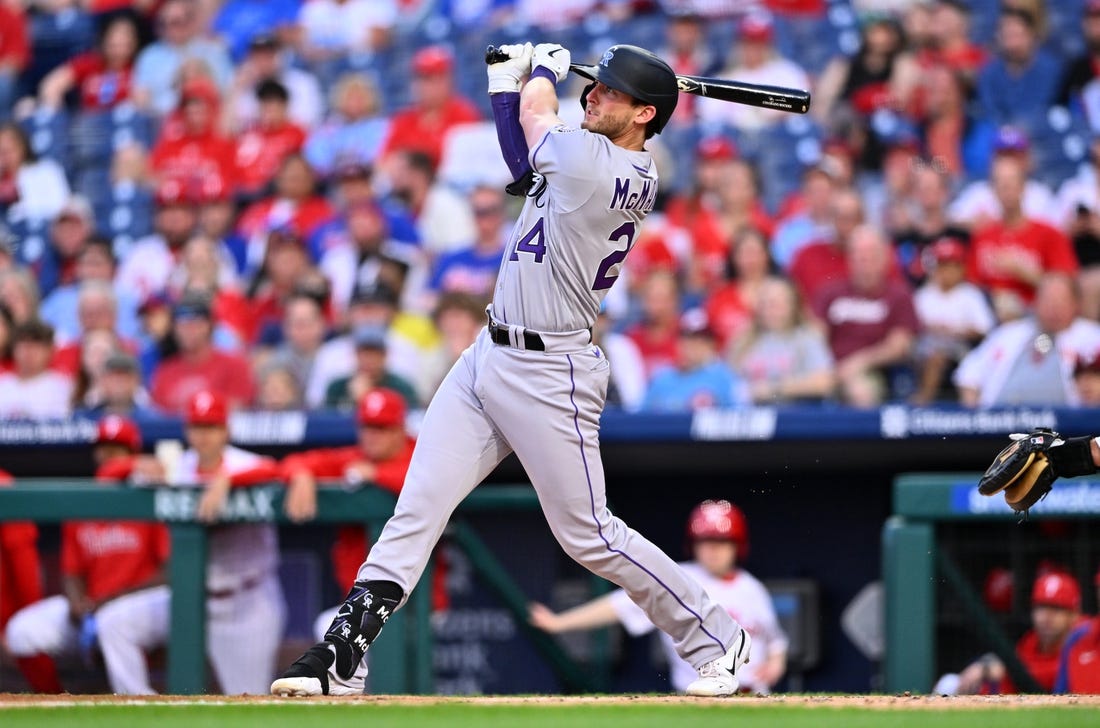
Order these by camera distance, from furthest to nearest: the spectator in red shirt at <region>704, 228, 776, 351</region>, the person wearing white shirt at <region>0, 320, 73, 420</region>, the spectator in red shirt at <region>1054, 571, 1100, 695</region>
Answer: the person wearing white shirt at <region>0, 320, 73, 420</region> → the spectator in red shirt at <region>704, 228, 776, 351</region> → the spectator in red shirt at <region>1054, 571, 1100, 695</region>

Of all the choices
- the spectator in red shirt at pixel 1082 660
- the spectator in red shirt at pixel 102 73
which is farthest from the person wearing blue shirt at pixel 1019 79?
the spectator in red shirt at pixel 102 73

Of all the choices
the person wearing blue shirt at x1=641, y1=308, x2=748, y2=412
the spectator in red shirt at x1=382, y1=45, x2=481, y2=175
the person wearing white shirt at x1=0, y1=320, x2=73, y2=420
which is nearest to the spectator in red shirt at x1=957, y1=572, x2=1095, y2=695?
the person wearing blue shirt at x1=641, y1=308, x2=748, y2=412

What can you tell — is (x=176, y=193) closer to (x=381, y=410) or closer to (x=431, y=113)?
(x=431, y=113)

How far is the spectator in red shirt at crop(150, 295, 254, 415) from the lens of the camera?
26.6ft

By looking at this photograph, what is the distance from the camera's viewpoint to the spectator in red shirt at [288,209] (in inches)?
372

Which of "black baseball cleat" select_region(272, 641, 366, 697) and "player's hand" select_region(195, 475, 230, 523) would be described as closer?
"black baseball cleat" select_region(272, 641, 366, 697)

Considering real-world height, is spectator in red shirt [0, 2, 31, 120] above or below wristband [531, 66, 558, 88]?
above

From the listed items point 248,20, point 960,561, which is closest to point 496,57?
point 960,561

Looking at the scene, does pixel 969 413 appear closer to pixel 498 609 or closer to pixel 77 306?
pixel 498 609

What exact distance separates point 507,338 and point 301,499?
1.85 m

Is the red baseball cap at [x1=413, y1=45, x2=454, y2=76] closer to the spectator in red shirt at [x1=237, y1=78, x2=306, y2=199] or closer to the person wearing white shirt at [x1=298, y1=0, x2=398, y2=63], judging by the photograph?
the person wearing white shirt at [x1=298, y1=0, x2=398, y2=63]

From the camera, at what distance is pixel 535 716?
144 inches

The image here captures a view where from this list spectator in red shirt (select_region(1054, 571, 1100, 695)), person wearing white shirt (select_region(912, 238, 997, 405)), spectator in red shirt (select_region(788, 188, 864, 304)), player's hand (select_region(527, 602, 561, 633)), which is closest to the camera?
spectator in red shirt (select_region(1054, 571, 1100, 695))

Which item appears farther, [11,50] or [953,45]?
[11,50]
